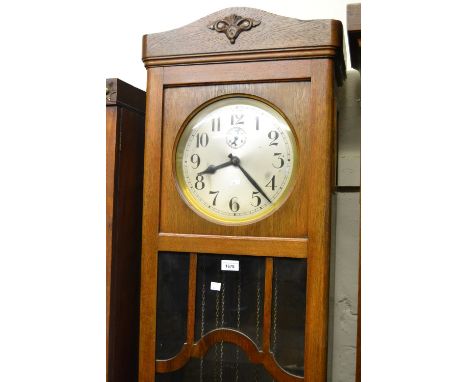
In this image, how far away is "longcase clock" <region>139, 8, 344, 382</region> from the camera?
3.81 feet

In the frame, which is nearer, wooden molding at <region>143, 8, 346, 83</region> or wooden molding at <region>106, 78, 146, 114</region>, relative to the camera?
wooden molding at <region>143, 8, 346, 83</region>

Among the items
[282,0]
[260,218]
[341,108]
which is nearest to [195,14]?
[282,0]

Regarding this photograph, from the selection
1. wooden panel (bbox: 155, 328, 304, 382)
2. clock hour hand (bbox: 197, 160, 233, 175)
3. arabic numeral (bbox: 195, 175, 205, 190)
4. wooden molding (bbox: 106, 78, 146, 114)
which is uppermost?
wooden molding (bbox: 106, 78, 146, 114)

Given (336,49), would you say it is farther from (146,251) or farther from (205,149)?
(146,251)

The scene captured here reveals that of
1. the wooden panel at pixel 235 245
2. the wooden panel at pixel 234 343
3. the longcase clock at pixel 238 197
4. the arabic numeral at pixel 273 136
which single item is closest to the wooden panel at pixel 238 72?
the longcase clock at pixel 238 197

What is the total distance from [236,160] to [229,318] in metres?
0.39

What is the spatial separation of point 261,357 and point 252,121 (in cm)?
57

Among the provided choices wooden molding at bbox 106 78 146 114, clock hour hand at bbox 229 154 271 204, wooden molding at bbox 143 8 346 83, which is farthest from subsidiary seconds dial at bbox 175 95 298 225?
wooden molding at bbox 106 78 146 114

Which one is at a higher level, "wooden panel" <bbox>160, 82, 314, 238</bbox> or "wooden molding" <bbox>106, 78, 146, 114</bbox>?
"wooden molding" <bbox>106, 78, 146, 114</bbox>

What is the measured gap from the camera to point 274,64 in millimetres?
1189

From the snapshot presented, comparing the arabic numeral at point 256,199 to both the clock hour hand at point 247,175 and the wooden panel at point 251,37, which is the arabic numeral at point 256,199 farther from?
the wooden panel at point 251,37

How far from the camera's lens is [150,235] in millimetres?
1265

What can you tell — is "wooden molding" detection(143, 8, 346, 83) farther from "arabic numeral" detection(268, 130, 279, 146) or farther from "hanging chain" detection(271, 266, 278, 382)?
"hanging chain" detection(271, 266, 278, 382)

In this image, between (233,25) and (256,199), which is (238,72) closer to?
(233,25)
